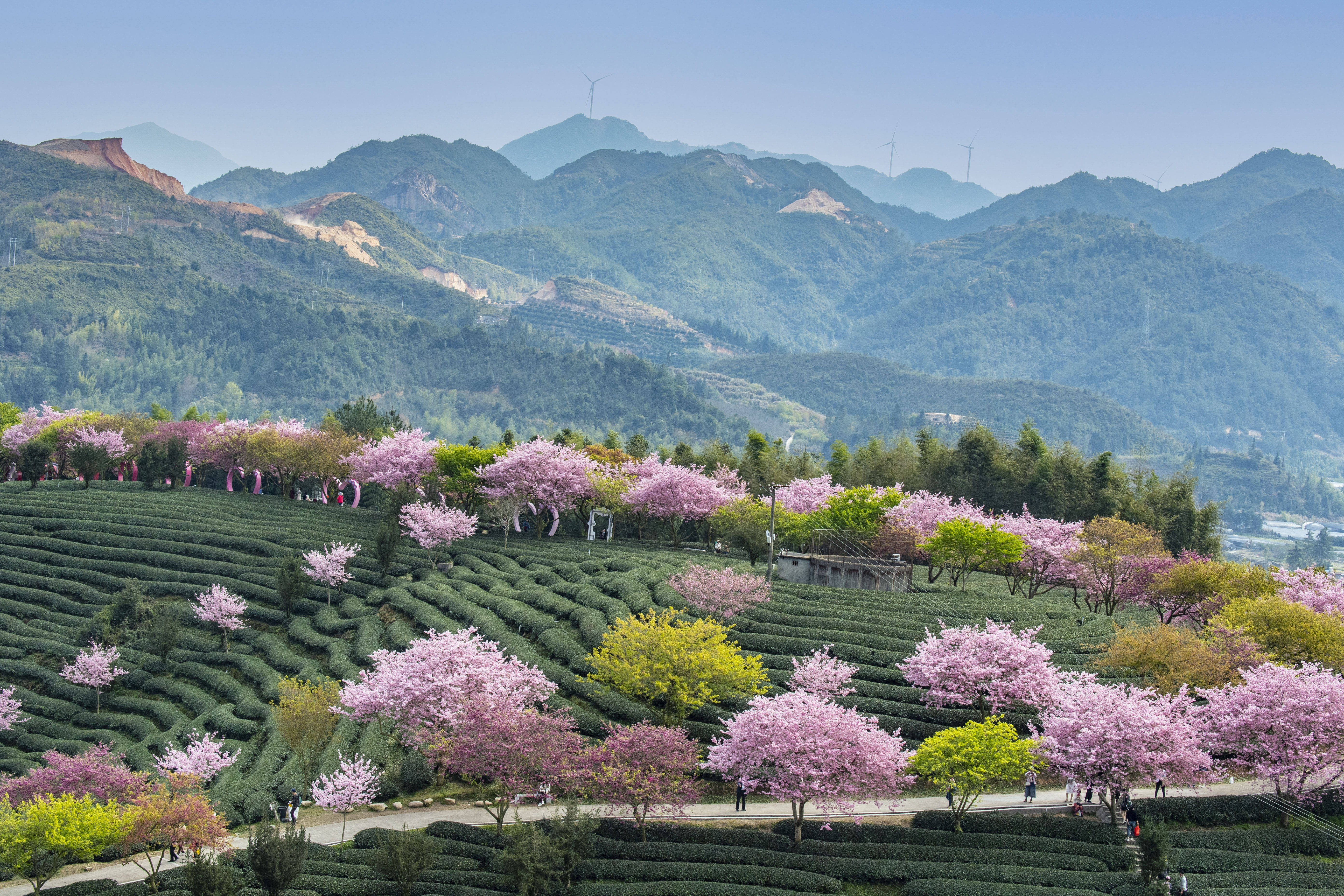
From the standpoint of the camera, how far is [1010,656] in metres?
50.2

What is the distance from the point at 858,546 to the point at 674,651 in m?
35.7

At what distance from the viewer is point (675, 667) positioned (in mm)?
49719

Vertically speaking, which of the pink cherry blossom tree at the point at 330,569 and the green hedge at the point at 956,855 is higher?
the pink cherry blossom tree at the point at 330,569

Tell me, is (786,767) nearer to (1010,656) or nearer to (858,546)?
(1010,656)

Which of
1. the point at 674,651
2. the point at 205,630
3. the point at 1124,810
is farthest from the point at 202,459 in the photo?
the point at 1124,810

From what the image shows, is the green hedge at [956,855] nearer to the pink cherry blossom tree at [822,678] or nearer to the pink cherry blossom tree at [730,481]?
the pink cherry blossom tree at [822,678]

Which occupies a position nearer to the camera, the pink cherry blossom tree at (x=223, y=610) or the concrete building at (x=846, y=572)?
the pink cherry blossom tree at (x=223, y=610)

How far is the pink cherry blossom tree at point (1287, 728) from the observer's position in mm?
42719

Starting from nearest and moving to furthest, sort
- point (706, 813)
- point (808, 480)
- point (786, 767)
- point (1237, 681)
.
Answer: point (786, 767) < point (706, 813) < point (1237, 681) < point (808, 480)

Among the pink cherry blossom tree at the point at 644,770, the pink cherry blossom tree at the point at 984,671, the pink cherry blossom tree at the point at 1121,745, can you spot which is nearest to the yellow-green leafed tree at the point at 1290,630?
the pink cherry blossom tree at the point at 984,671

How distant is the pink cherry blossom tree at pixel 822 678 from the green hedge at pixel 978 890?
10.8 m

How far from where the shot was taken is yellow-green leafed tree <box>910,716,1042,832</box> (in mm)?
41406

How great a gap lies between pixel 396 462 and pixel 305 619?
1229 inches

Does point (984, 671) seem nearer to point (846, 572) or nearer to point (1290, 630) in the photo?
point (1290, 630)
